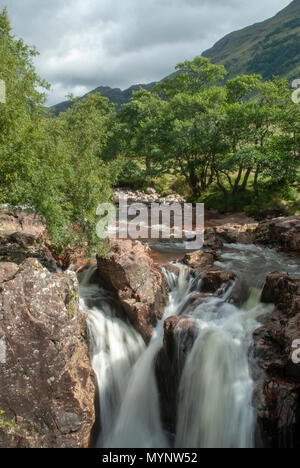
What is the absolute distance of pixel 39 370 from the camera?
26.6 ft

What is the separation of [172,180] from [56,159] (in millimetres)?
34317

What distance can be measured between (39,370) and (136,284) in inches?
208

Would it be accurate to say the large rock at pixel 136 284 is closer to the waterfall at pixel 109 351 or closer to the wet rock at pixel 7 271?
the waterfall at pixel 109 351

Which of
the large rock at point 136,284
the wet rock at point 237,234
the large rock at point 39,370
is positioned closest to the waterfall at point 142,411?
the large rock at point 136,284

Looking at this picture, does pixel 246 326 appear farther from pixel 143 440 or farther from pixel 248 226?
pixel 248 226

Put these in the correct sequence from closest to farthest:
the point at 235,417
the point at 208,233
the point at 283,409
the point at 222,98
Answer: the point at 283,409
the point at 235,417
the point at 208,233
the point at 222,98

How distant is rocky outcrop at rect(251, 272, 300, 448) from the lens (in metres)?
7.45

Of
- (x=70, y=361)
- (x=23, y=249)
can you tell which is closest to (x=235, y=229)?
(x=23, y=249)

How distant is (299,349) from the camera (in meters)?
7.84

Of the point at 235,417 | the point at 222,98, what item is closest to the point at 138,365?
the point at 235,417

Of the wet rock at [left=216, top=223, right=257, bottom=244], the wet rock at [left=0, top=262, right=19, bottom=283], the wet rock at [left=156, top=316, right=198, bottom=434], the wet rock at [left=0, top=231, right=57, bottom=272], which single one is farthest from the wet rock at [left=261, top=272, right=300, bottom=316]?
the wet rock at [left=0, top=231, right=57, bottom=272]

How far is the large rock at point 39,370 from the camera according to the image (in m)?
7.86

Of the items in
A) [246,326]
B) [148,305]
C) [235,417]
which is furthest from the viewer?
[148,305]

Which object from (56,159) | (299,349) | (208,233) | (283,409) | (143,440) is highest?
(56,159)
